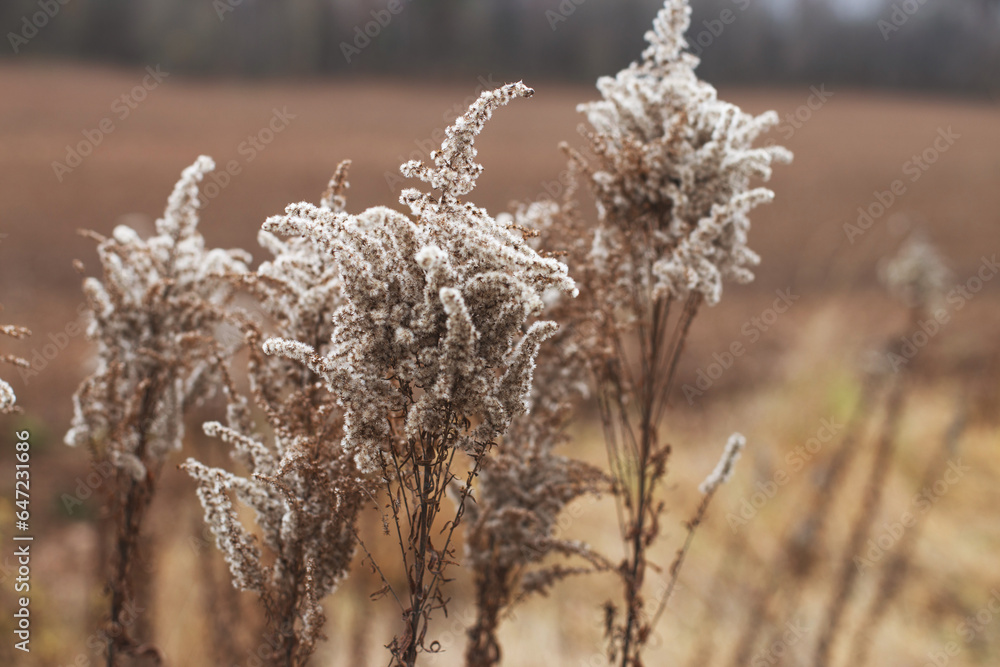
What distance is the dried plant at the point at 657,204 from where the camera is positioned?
5.48 ft

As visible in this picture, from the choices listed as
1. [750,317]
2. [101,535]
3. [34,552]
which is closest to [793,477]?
[750,317]

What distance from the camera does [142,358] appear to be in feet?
6.11

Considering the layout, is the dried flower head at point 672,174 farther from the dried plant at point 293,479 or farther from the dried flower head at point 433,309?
the dried plant at point 293,479

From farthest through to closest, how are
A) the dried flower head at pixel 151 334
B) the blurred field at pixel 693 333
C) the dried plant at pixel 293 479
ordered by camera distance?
the blurred field at pixel 693 333
the dried flower head at pixel 151 334
the dried plant at pixel 293 479

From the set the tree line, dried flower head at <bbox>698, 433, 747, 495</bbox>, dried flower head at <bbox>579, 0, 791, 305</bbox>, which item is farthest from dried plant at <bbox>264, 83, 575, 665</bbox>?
the tree line

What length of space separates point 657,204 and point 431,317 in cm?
89

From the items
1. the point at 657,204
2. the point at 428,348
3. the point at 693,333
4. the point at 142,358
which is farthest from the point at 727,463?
the point at 693,333

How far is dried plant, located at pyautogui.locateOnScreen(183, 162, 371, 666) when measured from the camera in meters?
1.41

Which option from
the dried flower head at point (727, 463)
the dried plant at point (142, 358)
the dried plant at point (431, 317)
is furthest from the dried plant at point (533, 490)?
the dried plant at point (142, 358)

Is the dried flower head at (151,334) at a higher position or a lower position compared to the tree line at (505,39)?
lower

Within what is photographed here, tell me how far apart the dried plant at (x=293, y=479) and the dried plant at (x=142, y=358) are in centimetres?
31

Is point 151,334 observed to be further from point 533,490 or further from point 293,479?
point 533,490

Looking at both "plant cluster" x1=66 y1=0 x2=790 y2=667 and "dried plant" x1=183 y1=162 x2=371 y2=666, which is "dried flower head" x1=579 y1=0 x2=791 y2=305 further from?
"dried plant" x1=183 y1=162 x2=371 y2=666

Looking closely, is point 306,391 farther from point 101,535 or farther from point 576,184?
point 101,535
